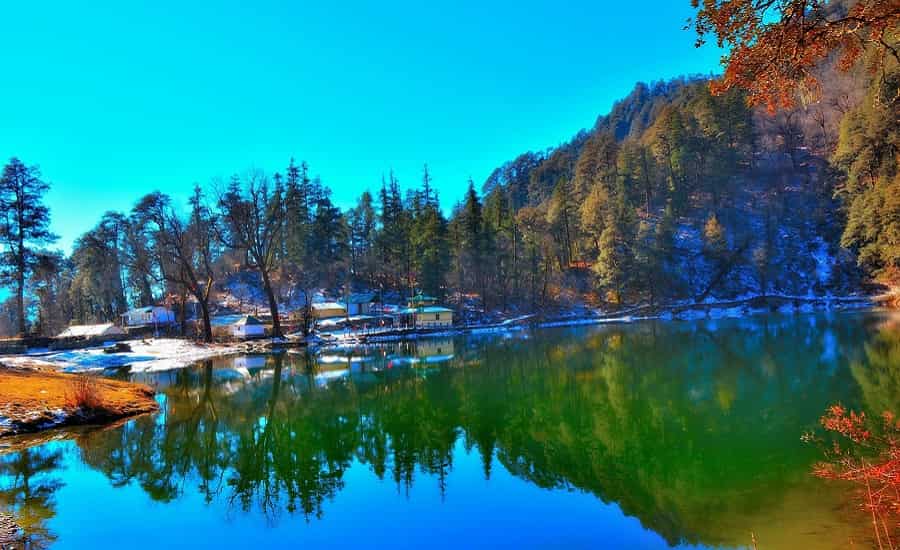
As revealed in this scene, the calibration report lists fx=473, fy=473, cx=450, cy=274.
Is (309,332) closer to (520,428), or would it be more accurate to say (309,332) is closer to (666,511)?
(520,428)

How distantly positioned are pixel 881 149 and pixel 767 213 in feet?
66.8

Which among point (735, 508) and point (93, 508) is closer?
point (735, 508)

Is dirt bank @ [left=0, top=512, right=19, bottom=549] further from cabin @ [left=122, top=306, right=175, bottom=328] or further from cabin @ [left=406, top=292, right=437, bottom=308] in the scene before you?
cabin @ [left=122, top=306, right=175, bottom=328]

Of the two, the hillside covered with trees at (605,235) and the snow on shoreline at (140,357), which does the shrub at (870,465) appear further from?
the hillside covered with trees at (605,235)

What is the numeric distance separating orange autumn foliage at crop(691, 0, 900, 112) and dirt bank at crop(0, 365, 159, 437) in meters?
19.0

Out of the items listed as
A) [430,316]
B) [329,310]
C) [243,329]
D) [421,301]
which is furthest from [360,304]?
[243,329]

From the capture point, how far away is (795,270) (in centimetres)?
6044

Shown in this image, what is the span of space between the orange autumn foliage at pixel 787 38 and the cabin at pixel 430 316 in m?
48.9

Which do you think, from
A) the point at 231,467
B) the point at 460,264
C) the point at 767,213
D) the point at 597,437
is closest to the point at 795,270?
the point at 767,213

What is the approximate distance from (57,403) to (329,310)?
44.5 metres

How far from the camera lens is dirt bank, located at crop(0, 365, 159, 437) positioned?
14.0 metres

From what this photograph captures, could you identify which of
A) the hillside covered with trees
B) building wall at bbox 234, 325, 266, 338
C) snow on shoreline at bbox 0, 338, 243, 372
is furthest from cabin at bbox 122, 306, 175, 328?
snow on shoreline at bbox 0, 338, 243, 372

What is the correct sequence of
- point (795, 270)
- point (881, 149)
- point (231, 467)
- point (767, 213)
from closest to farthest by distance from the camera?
1. point (231, 467)
2. point (881, 149)
3. point (795, 270)
4. point (767, 213)

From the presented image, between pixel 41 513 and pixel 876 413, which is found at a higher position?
pixel 41 513
